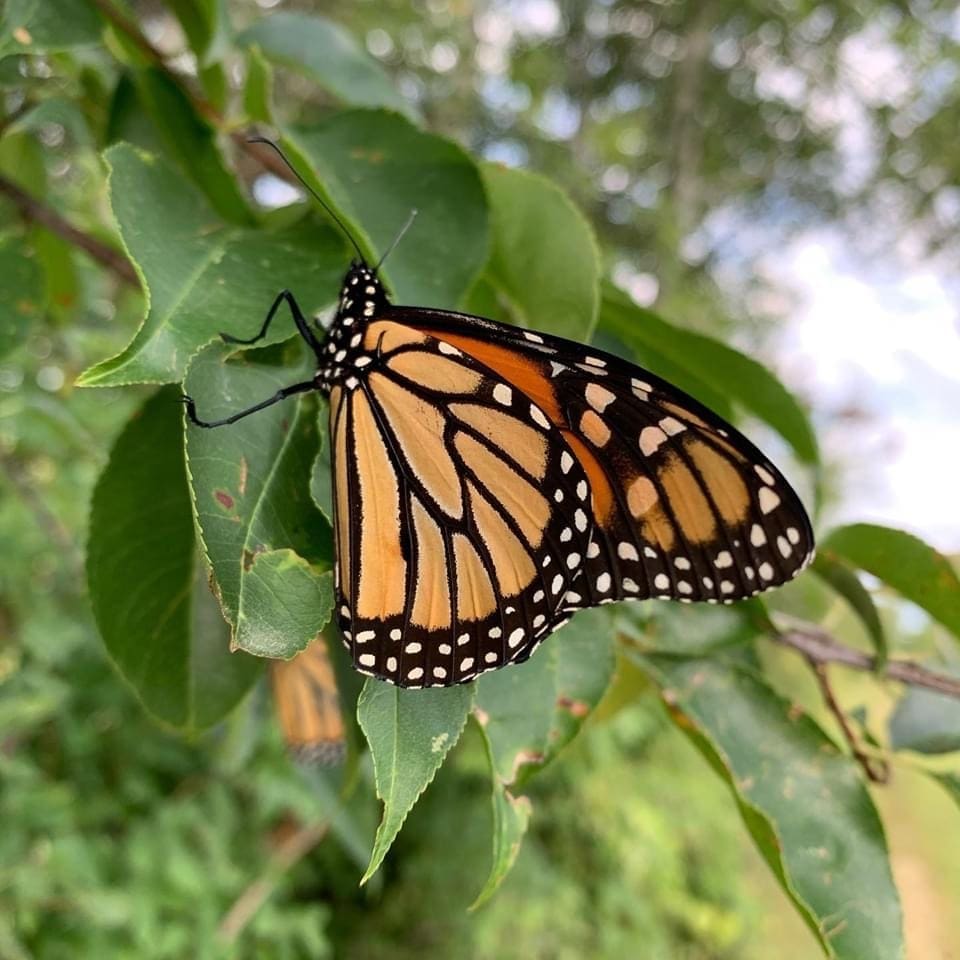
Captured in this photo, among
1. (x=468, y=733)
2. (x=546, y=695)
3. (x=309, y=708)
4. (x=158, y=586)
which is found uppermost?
(x=546, y=695)

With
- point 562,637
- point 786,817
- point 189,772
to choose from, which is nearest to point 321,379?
point 562,637

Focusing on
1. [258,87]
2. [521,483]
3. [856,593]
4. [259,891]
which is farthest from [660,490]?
[259,891]

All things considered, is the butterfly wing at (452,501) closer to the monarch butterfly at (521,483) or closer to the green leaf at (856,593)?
the monarch butterfly at (521,483)

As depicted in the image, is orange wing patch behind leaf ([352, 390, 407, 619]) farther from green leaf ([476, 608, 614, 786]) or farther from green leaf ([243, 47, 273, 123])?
green leaf ([243, 47, 273, 123])

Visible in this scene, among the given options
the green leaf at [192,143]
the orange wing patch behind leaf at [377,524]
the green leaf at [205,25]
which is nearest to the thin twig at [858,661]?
the orange wing patch behind leaf at [377,524]

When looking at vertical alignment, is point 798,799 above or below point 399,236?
below

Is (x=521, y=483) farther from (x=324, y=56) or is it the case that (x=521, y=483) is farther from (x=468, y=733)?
(x=468, y=733)

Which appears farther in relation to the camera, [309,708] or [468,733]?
[468,733]
